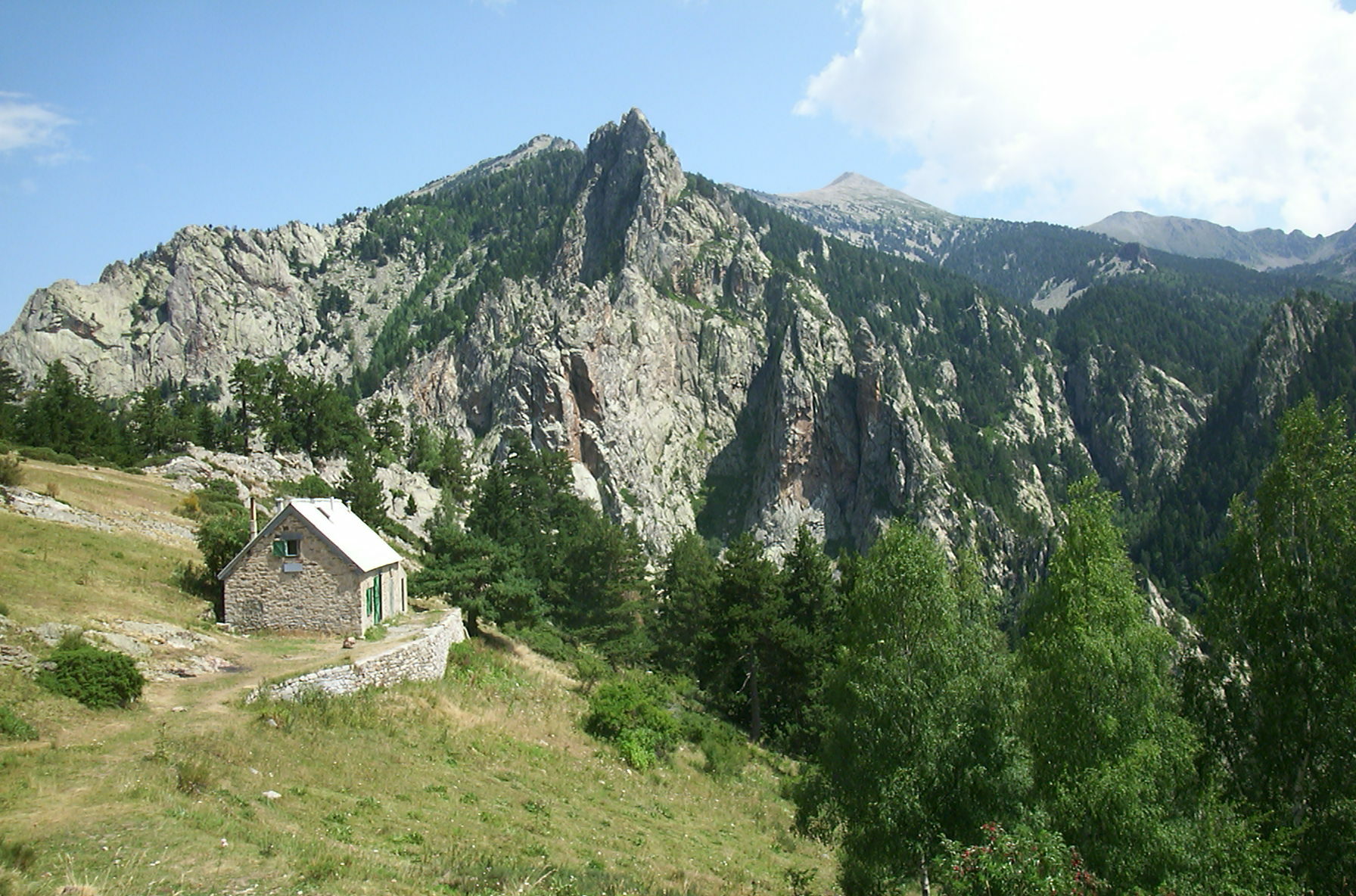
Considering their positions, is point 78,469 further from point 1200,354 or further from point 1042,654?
point 1200,354

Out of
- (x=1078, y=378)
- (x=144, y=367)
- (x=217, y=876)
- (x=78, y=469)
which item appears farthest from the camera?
(x=1078, y=378)

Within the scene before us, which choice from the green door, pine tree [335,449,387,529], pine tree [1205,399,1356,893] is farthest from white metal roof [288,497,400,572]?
pine tree [1205,399,1356,893]

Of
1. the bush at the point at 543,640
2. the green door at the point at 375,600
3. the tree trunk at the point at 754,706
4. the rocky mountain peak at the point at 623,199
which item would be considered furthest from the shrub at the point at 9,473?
the rocky mountain peak at the point at 623,199

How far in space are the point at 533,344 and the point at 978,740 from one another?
122 metres

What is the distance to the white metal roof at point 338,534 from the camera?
30.6 metres

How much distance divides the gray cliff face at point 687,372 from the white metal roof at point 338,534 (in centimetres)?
8434

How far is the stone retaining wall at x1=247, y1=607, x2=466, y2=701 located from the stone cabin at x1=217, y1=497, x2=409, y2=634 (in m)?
3.28

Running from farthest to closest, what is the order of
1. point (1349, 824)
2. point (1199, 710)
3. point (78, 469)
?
1. point (78, 469)
2. point (1199, 710)
3. point (1349, 824)

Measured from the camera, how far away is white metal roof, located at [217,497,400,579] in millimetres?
30641

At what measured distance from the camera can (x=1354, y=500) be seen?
62.3ft

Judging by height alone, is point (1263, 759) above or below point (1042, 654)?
below

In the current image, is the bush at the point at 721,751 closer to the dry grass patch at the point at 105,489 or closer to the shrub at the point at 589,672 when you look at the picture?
the shrub at the point at 589,672

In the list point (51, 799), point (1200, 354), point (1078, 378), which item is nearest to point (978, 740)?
point (51, 799)

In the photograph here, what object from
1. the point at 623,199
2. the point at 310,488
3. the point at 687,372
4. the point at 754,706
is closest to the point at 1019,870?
the point at 754,706
